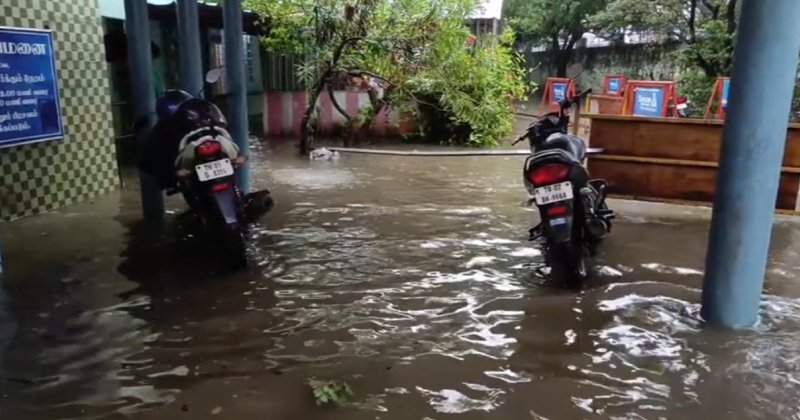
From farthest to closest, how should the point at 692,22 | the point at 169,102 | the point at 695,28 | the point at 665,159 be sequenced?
the point at 695,28 < the point at 692,22 < the point at 665,159 < the point at 169,102

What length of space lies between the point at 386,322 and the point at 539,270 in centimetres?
151

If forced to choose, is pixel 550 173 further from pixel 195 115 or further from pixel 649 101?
pixel 649 101

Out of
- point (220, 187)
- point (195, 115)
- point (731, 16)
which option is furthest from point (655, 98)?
point (220, 187)

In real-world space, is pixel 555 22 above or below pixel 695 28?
above

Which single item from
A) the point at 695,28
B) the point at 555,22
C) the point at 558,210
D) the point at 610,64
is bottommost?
the point at 558,210

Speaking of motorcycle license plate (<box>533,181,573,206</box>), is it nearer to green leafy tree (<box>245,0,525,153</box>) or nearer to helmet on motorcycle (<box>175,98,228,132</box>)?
helmet on motorcycle (<box>175,98,228,132</box>)

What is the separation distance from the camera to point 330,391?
3.08 meters

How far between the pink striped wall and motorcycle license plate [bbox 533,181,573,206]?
8.79 metres

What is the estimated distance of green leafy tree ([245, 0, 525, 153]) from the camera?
10.5m

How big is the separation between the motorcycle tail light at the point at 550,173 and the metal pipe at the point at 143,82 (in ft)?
11.6

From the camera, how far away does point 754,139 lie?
362cm

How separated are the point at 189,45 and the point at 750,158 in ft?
17.1

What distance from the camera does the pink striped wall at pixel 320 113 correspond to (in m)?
13.1

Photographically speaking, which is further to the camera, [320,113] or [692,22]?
[692,22]
